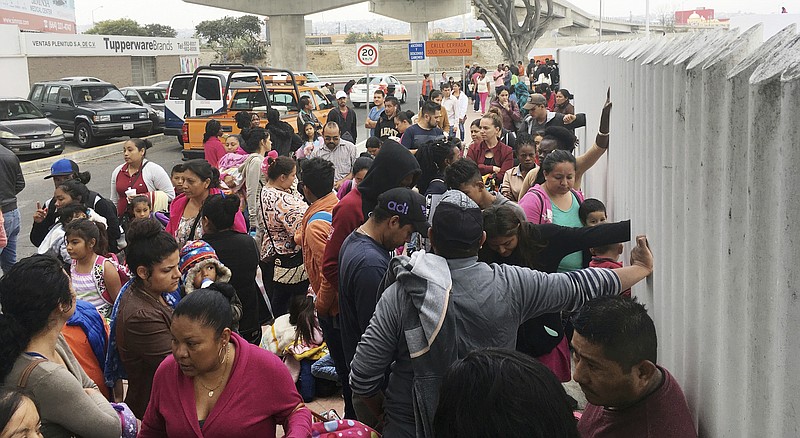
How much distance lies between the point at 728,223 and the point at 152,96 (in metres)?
30.2

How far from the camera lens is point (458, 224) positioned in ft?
11.0

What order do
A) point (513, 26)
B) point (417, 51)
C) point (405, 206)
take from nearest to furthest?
1. point (405, 206)
2. point (417, 51)
3. point (513, 26)

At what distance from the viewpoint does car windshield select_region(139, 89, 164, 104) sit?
1192 inches

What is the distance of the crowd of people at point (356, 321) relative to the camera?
2729mm

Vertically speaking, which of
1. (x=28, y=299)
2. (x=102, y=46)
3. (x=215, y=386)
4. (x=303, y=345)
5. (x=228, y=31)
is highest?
(x=228, y=31)

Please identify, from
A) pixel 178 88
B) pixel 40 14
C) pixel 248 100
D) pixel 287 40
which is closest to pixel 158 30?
pixel 40 14

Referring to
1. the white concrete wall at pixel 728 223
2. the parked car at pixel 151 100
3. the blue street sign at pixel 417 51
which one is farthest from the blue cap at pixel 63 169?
the parked car at pixel 151 100

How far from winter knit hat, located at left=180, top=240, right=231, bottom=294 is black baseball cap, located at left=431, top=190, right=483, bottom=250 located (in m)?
2.25

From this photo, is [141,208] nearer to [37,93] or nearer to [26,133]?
[26,133]

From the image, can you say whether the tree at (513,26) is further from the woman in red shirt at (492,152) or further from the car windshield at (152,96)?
the woman in red shirt at (492,152)

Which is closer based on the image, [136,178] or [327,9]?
[136,178]

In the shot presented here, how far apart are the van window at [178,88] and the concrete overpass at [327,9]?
22.7 meters

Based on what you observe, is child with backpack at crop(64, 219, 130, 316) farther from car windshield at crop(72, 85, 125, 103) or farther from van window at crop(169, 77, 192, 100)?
car windshield at crop(72, 85, 125, 103)

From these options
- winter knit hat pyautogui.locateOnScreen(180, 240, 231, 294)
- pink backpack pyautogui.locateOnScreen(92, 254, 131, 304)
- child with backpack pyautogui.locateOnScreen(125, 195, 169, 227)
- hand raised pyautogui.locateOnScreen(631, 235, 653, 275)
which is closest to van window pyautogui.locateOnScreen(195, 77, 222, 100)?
child with backpack pyautogui.locateOnScreen(125, 195, 169, 227)
